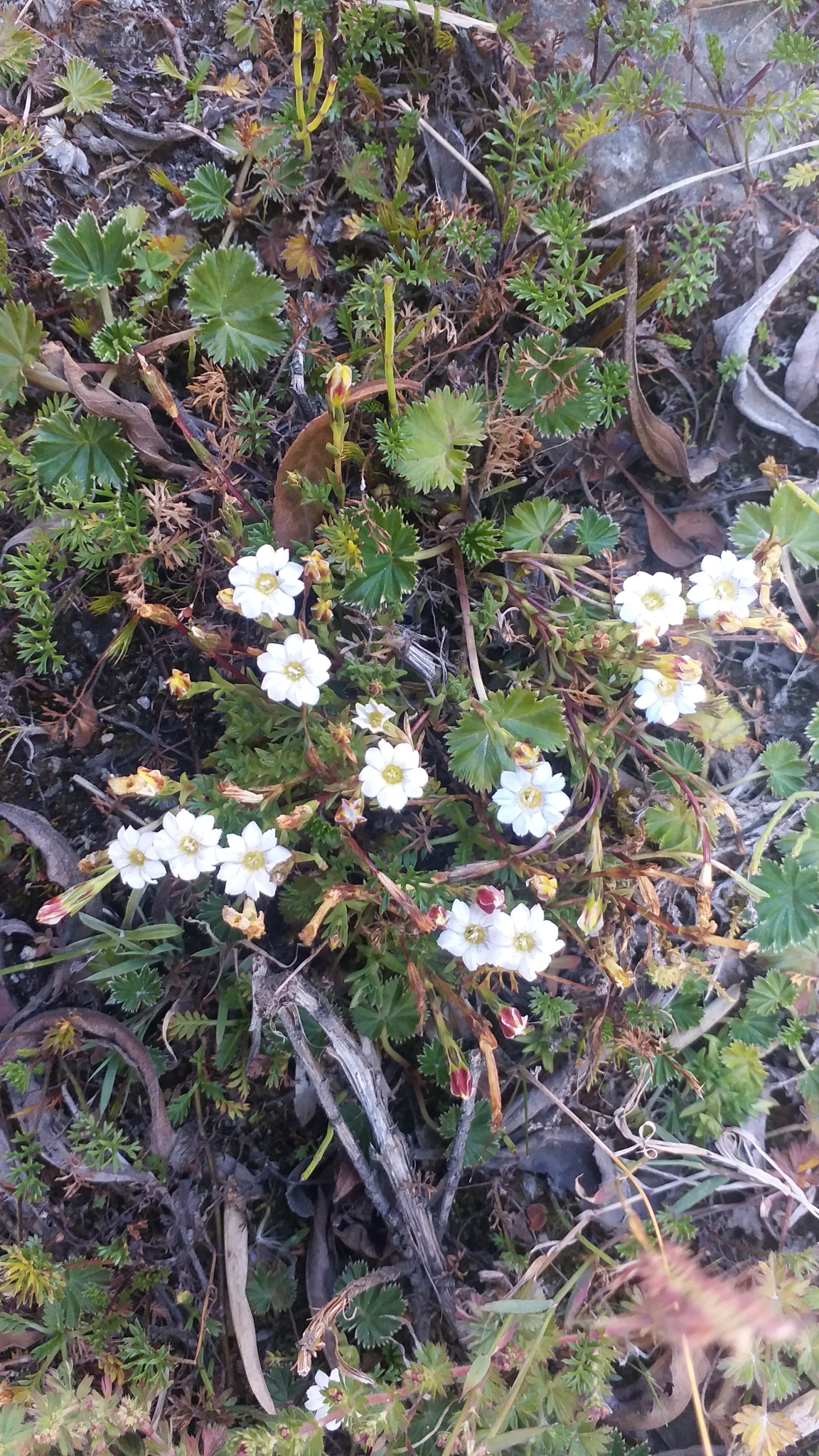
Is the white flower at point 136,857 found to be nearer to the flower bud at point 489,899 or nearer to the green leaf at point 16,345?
the flower bud at point 489,899

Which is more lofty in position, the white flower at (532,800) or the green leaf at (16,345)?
Result: the green leaf at (16,345)

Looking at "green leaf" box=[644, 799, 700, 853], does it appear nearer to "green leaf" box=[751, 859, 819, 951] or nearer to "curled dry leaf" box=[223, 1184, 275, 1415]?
"green leaf" box=[751, 859, 819, 951]

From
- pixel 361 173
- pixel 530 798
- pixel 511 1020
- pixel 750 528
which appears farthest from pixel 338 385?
pixel 511 1020

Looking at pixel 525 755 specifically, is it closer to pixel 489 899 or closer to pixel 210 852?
pixel 489 899

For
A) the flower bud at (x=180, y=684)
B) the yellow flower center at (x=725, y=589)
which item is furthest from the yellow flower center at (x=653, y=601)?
the flower bud at (x=180, y=684)

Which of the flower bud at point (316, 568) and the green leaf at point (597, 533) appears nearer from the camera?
the flower bud at point (316, 568)

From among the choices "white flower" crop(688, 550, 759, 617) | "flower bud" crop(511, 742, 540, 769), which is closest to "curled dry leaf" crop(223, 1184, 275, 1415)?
"flower bud" crop(511, 742, 540, 769)
